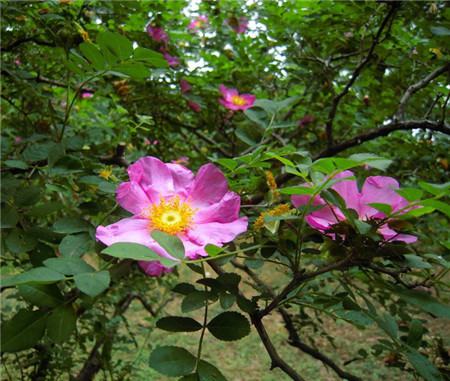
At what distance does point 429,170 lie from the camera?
143cm

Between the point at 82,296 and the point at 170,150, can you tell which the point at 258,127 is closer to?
the point at 82,296

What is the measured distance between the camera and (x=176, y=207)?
0.64 metres

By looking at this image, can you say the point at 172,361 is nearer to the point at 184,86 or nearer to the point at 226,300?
the point at 226,300

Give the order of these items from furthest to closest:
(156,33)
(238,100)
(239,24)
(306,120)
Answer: (239,24), (306,120), (238,100), (156,33)

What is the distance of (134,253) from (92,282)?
0.18 feet

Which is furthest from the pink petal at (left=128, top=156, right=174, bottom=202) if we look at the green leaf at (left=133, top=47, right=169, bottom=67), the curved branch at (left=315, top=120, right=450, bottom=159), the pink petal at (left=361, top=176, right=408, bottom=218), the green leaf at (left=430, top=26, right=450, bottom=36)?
the green leaf at (left=430, top=26, right=450, bottom=36)

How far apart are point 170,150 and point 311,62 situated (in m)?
0.67

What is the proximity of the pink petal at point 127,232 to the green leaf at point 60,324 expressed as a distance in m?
0.08

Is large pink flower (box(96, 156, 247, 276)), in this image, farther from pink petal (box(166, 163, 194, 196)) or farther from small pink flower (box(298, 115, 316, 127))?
small pink flower (box(298, 115, 316, 127))

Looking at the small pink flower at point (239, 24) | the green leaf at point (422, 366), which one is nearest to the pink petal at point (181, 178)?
the green leaf at point (422, 366)

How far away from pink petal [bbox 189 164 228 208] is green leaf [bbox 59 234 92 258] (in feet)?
0.50

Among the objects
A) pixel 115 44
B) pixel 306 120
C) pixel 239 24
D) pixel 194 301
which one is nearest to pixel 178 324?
pixel 194 301

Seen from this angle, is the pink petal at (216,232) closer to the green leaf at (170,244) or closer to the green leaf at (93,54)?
the green leaf at (170,244)

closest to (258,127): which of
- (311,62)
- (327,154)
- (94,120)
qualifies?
(327,154)
